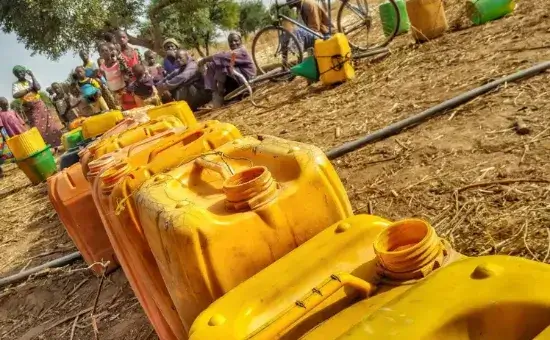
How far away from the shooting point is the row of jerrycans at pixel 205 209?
1.76 metres

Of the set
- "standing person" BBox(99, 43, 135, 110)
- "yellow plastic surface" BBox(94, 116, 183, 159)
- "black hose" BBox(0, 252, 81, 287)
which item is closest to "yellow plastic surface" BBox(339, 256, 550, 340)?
"yellow plastic surface" BBox(94, 116, 183, 159)

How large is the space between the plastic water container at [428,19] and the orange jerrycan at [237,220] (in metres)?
5.95

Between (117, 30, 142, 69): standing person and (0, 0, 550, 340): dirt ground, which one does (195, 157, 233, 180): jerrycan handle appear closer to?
(0, 0, 550, 340): dirt ground

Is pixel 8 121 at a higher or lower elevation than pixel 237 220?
higher

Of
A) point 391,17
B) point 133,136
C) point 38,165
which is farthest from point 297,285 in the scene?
point 38,165

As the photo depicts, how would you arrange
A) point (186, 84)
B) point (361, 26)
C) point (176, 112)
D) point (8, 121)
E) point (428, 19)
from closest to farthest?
point (176, 112) → point (428, 19) → point (361, 26) → point (186, 84) → point (8, 121)

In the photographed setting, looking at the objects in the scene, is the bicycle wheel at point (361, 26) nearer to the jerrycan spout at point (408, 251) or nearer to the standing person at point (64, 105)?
the jerrycan spout at point (408, 251)

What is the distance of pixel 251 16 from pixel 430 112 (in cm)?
3655

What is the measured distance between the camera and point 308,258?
167cm

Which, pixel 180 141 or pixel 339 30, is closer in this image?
pixel 180 141

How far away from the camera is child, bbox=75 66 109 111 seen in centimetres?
1173

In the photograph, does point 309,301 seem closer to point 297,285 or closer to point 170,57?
point 297,285

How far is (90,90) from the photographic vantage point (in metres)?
11.8

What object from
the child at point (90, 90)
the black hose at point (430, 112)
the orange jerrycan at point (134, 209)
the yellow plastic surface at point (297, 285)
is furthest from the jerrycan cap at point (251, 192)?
the child at point (90, 90)
